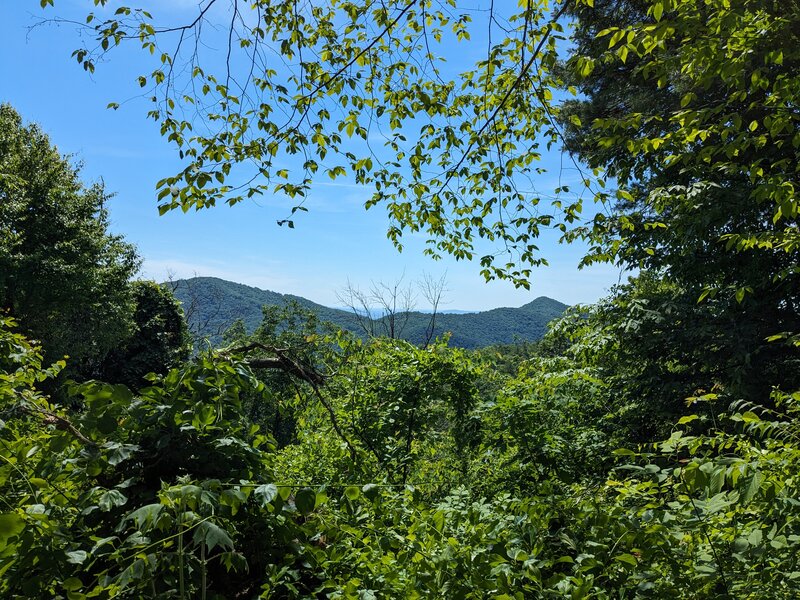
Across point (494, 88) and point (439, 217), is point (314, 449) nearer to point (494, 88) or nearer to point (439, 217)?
point (439, 217)

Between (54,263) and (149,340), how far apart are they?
6916 millimetres

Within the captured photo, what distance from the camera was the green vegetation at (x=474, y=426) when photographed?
4.61 feet

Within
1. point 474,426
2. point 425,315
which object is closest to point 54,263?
point 474,426

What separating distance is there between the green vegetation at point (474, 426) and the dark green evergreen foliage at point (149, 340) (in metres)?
22.3

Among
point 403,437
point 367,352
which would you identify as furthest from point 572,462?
point 367,352

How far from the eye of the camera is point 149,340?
25.5m

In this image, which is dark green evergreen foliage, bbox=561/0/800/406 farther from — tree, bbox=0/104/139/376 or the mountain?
the mountain

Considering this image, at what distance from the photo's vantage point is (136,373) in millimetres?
24609

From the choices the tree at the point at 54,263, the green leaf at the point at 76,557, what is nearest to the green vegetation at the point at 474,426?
the green leaf at the point at 76,557

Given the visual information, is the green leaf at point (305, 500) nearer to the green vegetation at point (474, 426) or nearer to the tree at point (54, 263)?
the green vegetation at point (474, 426)

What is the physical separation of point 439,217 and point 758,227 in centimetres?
698

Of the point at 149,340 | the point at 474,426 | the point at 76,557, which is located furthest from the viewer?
the point at 149,340

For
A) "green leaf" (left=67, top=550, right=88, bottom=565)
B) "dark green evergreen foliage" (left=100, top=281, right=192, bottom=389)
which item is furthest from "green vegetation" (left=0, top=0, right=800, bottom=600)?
"dark green evergreen foliage" (left=100, top=281, right=192, bottom=389)

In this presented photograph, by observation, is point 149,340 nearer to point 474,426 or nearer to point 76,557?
point 474,426
